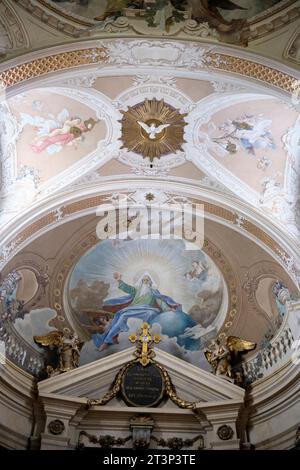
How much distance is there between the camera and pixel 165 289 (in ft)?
46.9

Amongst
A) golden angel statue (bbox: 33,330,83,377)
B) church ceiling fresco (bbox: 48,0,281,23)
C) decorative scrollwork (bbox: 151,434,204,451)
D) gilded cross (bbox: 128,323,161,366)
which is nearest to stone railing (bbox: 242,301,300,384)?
decorative scrollwork (bbox: 151,434,204,451)

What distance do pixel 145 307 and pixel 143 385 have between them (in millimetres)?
1952

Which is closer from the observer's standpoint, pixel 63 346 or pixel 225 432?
pixel 225 432

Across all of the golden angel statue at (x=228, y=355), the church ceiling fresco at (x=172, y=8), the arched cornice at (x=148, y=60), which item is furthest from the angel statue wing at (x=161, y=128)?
the golden angel statue at (x=228, y=355)

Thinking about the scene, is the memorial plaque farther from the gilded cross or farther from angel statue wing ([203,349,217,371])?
angel statue wing ([203,349,217,371])

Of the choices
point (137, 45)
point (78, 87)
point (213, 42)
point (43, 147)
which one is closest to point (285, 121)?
point (213, 42)

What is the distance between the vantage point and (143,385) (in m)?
13.1

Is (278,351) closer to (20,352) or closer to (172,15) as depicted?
(20,352)

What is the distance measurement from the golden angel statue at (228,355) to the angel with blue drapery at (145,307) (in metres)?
0.95

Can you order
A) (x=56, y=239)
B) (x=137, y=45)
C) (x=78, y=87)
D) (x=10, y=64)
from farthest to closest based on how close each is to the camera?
(x=56, y=239) → (x=78, y=87) → (x=137, y=45) → (x=10, y=64)

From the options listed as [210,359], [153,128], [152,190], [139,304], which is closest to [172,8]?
[153,128]

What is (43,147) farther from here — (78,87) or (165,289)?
(165,289)

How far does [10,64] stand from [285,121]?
5224mm

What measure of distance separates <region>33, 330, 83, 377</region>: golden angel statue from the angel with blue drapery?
1137mm
